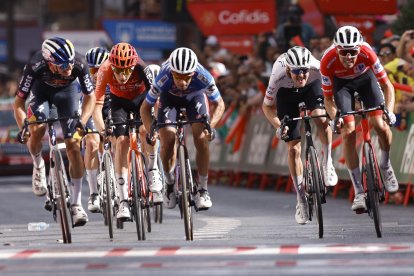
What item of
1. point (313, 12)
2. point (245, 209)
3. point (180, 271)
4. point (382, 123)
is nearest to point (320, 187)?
point (382, 123)

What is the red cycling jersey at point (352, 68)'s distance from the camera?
16.0m

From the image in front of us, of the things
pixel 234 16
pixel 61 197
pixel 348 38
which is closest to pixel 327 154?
pixel 348 38

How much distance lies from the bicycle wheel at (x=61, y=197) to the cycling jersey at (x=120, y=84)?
1.50 meters

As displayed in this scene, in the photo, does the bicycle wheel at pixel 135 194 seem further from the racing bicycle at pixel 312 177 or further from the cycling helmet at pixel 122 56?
the racing bicycle at pixel 312 177

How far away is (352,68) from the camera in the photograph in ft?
52.9

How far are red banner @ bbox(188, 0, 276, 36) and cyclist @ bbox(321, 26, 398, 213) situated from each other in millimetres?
15070

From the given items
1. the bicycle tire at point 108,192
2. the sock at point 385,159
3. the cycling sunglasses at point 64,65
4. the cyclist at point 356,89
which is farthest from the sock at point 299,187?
the cycling sunglasses at point 64,65

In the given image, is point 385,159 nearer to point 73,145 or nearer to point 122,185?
point 122,185

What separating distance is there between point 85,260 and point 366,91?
4.00m

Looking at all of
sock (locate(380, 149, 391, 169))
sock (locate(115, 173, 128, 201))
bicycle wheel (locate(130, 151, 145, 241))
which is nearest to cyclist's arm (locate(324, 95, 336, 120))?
sock (locate(380, 149, 391, 169))

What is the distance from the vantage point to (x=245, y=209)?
71.5 feet

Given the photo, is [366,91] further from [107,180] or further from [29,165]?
[29,165]

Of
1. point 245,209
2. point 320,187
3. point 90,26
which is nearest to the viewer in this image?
point 320,187

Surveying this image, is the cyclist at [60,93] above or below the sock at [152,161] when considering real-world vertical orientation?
above
